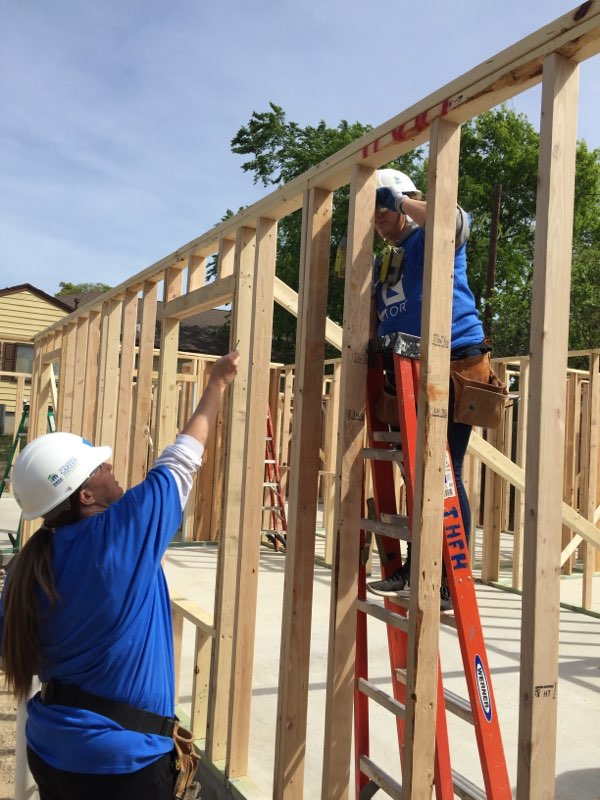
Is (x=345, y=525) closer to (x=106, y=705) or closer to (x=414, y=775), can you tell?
(x=414, y=775)

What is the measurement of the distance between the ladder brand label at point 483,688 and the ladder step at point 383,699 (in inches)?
9.8

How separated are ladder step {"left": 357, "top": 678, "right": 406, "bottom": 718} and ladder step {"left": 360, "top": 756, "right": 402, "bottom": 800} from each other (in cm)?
22

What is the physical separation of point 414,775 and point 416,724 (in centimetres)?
15

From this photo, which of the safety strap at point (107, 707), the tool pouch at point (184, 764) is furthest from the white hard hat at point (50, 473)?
the tool pouch at point (184, 764)

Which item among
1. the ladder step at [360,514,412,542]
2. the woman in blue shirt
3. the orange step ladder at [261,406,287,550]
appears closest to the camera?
the woman in blue shirt

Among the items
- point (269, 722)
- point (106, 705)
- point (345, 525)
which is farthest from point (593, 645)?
point (106, 705)

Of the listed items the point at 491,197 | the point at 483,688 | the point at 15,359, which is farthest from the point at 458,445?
the point at 491,197

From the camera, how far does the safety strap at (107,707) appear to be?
6.48ft

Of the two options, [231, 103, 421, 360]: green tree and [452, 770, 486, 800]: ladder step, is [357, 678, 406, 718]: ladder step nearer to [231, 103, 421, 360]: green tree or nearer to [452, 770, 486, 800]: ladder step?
[452, 770, 486, 800]: ladder step

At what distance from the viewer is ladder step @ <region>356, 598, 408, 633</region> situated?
228 centimetres

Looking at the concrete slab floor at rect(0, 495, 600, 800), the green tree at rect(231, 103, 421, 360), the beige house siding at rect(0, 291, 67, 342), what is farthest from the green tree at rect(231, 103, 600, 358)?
the concrete slab floor at rect(0, 495, 600, 800)

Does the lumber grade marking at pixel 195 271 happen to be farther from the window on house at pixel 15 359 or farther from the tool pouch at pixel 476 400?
the window on house at pixel 15 359

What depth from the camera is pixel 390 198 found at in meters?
2.62

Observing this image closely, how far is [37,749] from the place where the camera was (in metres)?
2.08
